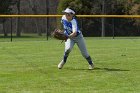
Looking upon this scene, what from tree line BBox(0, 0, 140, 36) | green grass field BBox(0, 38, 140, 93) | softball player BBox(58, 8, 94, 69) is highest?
softball player BBox(58, 8, 94, 69)

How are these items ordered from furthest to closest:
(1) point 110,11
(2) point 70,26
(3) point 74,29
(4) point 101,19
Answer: (1) point 110,11 < (4) point 101,19 < (2) point 70,26 < (3) point 74,29

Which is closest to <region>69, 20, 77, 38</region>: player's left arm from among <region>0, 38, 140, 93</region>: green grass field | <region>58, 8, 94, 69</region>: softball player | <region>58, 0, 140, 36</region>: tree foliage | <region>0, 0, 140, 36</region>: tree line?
<region>58, 8, 94, 69</region>: softball player

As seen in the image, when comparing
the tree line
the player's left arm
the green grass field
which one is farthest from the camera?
the tree line

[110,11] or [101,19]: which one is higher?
[110,11]

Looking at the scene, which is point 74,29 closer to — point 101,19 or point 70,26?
point 70,26

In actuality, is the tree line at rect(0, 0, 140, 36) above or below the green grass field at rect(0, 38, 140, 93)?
below

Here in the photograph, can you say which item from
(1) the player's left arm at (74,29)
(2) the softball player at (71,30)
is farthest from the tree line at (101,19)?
(1) the player's left arm at (74,29)

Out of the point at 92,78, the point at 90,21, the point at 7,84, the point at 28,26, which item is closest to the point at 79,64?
the point at 92,78

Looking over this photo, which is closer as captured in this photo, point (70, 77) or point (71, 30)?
point (70, 77)

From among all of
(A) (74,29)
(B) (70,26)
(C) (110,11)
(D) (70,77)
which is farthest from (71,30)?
(C) (110,11)

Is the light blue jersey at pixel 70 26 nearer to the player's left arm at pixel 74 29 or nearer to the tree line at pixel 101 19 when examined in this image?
the player's left arm at pixel 74 29

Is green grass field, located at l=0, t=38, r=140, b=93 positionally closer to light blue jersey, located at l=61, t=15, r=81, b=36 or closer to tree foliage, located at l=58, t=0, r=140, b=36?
light blue jersey, located at l=61, t=15, r=81, b=36

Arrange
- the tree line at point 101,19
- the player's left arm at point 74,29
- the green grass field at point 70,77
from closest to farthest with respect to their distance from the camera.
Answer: the green grass field at point 70,77 → the player's left arm at point 74,29 → the tree line at point 101,19

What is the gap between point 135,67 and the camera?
13.4 m
